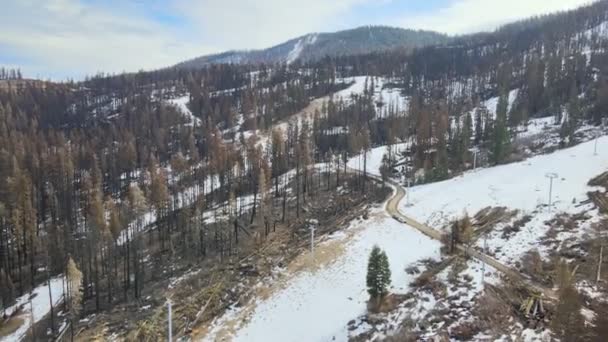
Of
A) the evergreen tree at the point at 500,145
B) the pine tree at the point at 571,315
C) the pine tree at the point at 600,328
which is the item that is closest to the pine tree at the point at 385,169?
the evergreen tree at the point at 500,145

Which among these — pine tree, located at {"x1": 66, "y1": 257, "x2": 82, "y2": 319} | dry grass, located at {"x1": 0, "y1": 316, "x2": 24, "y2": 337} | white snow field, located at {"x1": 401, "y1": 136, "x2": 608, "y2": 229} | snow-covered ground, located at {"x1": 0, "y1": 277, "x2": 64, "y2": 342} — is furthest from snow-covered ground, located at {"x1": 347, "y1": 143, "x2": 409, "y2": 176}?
dry grass, located at {"x1": 0, "y1": 316, "x2": 24, "y2": 337}

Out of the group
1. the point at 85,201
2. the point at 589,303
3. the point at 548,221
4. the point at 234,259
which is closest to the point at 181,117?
the point at 85,201

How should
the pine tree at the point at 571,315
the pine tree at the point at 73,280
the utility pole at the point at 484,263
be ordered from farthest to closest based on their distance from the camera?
the pine tree at the point at 73,280 < the utility pole at the point at 484,263 < the pine tree at the point at 571,315

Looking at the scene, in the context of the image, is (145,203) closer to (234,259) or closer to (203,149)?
(234,259)

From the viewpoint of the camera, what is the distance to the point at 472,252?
3662 centimetres

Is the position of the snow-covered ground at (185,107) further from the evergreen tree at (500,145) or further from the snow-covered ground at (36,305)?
the evergreen tree at (500,145)

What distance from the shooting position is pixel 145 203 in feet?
192

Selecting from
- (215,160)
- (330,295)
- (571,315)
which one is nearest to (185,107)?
(215,160)

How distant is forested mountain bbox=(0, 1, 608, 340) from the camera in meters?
47.2

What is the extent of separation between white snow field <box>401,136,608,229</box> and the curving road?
1268 mm

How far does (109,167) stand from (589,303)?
8414 cm

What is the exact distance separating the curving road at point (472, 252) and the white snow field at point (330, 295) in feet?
4.65

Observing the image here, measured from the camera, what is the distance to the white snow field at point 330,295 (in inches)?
1232

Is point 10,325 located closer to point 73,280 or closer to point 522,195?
point 73,280
